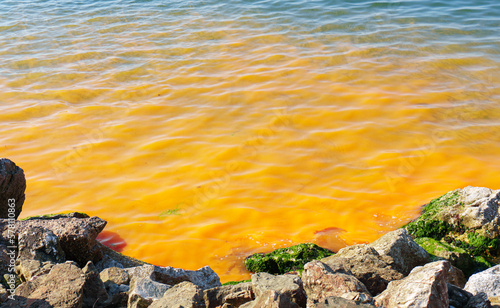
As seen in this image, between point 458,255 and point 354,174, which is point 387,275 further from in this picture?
point 354,174

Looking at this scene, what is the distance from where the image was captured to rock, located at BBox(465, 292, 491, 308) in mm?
2443

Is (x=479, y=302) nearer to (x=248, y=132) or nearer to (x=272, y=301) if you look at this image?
(x=272, y=301)

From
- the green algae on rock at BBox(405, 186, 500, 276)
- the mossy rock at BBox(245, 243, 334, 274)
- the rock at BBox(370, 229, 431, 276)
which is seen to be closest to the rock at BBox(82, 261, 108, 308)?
the mossy rock at BBox(245, 243, 334, 274)

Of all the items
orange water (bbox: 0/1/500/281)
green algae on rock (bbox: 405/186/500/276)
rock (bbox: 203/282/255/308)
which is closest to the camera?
rock (bbox: 203/282/255/308)

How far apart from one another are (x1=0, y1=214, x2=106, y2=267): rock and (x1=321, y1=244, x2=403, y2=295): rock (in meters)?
1.70

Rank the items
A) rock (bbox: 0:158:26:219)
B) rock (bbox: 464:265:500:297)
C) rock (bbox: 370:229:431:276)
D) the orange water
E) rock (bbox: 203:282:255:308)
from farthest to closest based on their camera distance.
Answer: the orange water, rock (bbox: 0:158:26:219), rock (bbox: 370:229:431:276), rock (bbox: 464:265:500:297), rock (bbox: 203:282:255:308)

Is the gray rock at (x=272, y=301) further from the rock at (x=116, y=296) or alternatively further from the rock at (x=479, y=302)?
the rock at (x=479, y=302)

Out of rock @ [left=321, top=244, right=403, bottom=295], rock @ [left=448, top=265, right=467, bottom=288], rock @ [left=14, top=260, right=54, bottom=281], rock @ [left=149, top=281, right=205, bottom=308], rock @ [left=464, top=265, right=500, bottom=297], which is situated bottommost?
rock @ [left=448, top=265, right=467, bottom=288]

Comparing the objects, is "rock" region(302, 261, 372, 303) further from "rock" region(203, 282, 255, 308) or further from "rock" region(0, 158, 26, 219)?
"rock" region(0, 158, 26, 219)

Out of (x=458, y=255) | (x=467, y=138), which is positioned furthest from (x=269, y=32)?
(x=458, y=255)

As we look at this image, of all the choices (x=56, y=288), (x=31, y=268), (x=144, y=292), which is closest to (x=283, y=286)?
(x=144, y=292)

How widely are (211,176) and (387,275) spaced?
284 cm

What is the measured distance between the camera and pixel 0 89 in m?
8.16

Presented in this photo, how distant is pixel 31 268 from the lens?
9.36 ft
